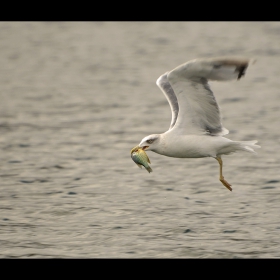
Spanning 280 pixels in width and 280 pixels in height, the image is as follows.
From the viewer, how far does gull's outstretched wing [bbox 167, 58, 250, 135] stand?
1150 centimetres

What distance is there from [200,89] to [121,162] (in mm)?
6588

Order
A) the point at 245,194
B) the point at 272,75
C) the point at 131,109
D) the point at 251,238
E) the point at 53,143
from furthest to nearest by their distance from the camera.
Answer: the point at 272,75, the point at 131,109, the point at 53,143, the point at 245,194, the point at 251,238

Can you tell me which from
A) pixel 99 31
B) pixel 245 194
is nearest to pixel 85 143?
pixel 245 194

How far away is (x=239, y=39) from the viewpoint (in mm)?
34438

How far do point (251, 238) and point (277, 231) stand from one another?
57cm

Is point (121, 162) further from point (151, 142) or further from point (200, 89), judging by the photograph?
point (200, 89)

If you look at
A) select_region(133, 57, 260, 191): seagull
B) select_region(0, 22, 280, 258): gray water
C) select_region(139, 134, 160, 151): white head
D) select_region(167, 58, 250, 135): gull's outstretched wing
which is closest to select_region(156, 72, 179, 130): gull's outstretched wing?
select_region(133, 57, 260, 191): seagull

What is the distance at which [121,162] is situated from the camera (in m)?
18.5

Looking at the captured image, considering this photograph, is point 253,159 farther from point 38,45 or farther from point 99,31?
point 99,31

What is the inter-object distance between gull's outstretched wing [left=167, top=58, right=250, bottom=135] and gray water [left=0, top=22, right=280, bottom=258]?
1888 mm

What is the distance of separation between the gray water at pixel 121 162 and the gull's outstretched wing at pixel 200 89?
1.89m

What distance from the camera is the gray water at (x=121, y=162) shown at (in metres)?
13.5

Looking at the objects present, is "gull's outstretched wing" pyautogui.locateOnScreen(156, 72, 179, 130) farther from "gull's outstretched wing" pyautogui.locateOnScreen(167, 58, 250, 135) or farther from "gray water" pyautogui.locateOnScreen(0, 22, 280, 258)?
"gray water" pyautogui.locateOnScreen(0, 22, 280, 258)

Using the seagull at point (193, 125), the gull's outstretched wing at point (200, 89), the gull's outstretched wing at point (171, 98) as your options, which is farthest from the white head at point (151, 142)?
the gull's outstretched wing at point (171, 98)
